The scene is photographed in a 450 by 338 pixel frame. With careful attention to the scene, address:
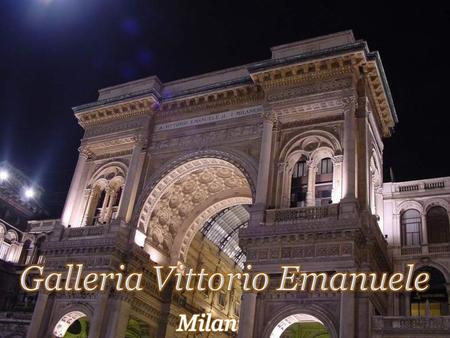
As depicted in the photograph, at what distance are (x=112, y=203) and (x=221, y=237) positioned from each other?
1265cm

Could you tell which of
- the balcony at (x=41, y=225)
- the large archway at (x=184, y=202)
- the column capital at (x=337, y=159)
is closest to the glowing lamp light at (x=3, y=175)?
the balcony at (x=41, y=225)

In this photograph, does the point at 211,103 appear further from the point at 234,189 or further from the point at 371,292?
the point at 371,292

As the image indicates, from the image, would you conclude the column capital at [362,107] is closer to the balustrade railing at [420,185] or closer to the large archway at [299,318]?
the balustrade railing at [420,185]

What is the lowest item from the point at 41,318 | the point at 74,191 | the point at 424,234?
the point at 41,318

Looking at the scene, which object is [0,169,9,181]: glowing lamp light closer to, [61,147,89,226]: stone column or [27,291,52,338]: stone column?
[61,147,89,226]: stone column

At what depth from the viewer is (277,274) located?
2381 cm

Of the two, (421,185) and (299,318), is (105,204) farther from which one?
(421,185)

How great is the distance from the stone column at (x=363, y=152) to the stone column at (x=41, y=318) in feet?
57.1

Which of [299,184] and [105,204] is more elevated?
[299,184]

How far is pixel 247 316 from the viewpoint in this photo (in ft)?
75.5

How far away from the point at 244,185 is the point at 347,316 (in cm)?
1410

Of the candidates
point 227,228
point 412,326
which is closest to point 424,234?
point 412,326

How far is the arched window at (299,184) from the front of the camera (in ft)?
88.5

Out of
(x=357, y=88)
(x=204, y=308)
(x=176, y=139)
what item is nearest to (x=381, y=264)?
(x=357, y=88)
